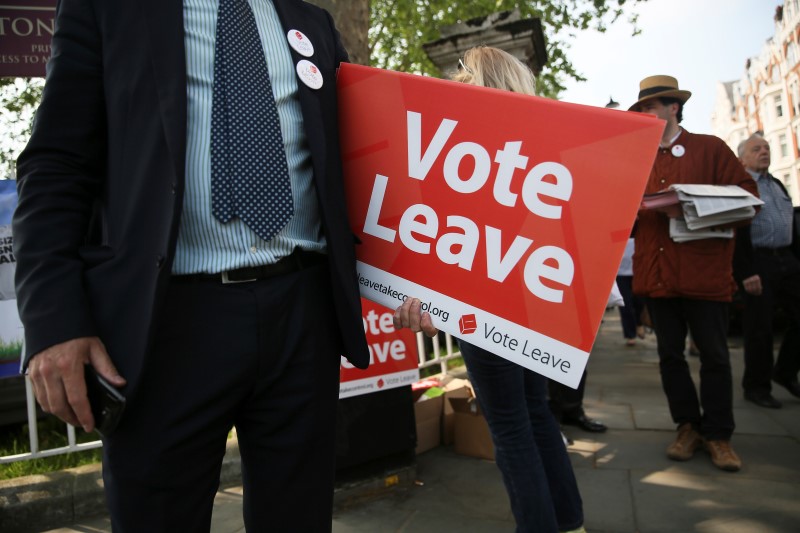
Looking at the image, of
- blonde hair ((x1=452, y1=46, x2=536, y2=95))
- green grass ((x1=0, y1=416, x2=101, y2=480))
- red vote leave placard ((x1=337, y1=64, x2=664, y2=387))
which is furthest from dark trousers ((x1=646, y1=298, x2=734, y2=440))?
green grass ((x1=0, y1=416, x2=101, y2=480))

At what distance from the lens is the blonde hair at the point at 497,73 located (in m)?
2.03

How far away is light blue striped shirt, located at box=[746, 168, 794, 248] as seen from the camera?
4801 mm

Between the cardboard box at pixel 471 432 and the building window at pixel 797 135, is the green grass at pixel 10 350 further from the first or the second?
the building window at pixel 797 135

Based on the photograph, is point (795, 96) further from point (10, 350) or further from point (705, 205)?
point (10, 350)

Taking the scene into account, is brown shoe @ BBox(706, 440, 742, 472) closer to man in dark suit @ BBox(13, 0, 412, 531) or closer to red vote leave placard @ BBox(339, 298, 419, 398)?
red vote leave placard @ BBox(339, 298, 419, 398)

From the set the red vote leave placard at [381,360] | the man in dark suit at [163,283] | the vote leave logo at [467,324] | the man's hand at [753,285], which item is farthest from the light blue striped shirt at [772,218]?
the man in dark suit at [163,283]

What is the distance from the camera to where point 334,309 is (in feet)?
4.89

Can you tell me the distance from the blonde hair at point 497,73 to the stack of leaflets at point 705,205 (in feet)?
5.15

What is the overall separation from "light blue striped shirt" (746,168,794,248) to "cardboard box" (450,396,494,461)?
9.58 feet

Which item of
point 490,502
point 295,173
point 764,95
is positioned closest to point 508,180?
point 295,173

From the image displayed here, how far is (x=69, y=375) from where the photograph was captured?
114 cm

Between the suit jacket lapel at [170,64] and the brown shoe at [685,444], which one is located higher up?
the suit jacket lapel at [170,64]

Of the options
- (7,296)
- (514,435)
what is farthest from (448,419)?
(7,296)

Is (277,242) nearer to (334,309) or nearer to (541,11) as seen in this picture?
(334,309)
